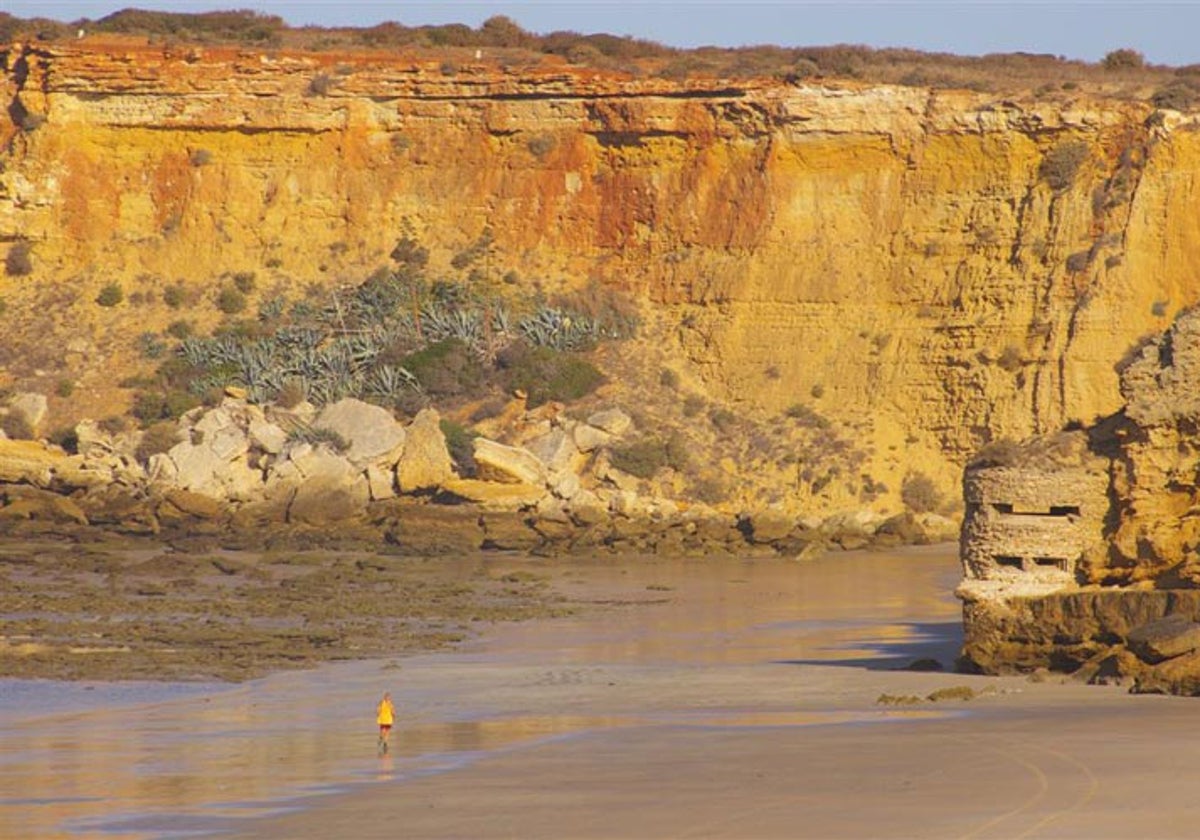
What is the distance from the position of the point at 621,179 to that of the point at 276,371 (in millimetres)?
9027

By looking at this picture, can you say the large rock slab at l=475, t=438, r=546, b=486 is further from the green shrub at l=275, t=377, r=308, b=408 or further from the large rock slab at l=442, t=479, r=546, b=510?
the green shrub at l=275, t=377, r=308, b=408

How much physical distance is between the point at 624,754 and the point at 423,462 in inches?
978

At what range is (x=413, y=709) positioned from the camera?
1689 centimetres

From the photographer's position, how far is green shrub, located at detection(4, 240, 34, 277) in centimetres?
4844

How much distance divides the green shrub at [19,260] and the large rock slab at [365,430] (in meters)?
12.0

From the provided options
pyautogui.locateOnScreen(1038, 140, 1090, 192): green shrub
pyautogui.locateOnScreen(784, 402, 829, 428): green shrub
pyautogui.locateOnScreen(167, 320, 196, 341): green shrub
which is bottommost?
pyautogui.locateOnScreen(784, 402, 829, 428): green shrub

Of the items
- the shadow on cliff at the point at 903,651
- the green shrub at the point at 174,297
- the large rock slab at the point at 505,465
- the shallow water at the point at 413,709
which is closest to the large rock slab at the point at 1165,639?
the shallow water at the point at 413,709

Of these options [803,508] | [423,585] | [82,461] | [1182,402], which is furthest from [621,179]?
[1182,402]

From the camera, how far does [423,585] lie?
29656 millimetres

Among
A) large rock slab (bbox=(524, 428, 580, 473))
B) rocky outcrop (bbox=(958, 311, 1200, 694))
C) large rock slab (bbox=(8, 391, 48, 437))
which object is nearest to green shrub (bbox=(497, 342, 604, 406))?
large rock slab (bbox=(524, 428, 580, 473))

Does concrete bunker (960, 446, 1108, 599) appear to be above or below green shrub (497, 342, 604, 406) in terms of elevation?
above

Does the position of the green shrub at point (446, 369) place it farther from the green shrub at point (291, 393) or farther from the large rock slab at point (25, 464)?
the large rock slab at point (25, 464)

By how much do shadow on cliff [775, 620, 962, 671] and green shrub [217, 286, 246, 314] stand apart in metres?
27.2

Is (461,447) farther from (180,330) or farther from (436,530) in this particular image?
(180,330)
